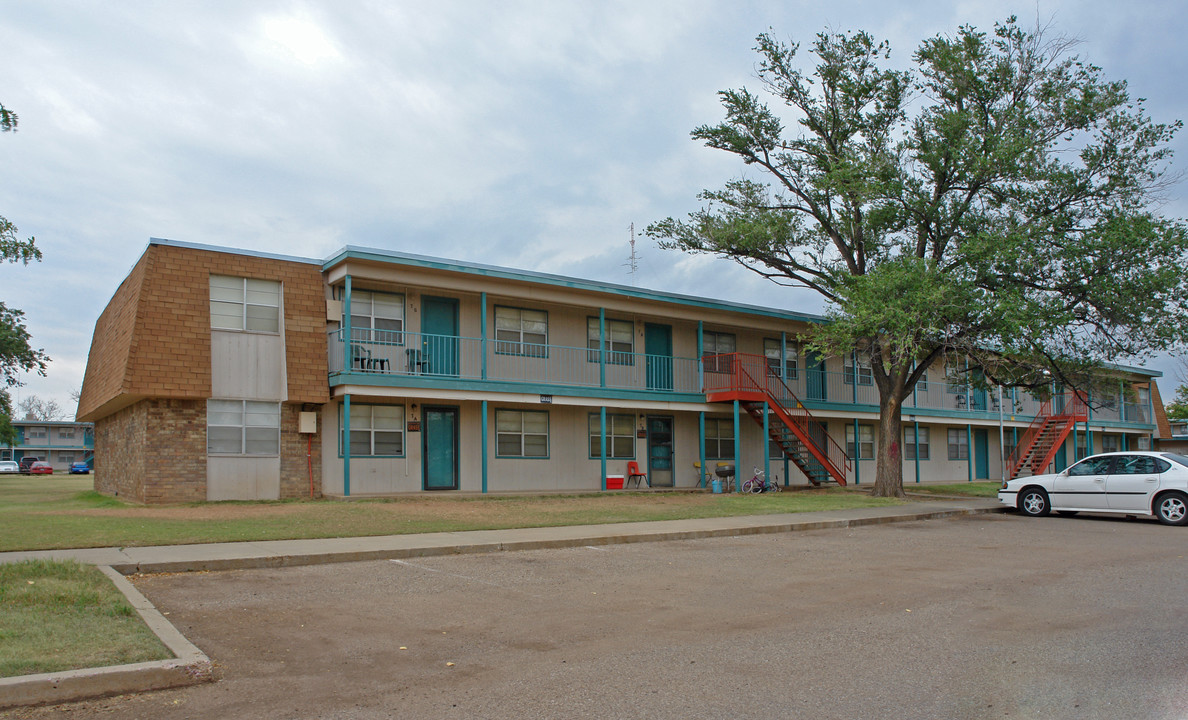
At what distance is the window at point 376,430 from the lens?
20.9 meters

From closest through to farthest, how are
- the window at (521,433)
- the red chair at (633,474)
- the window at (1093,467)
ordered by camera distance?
the window at (1093,467), the window at (521,433), the red chair at (633,474)

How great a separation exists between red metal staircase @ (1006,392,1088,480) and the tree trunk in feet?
37.2

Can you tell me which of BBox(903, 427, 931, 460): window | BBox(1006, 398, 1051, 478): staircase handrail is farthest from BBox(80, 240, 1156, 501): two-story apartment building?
BBox(1006, 398, 1051, 478): staircase handrail

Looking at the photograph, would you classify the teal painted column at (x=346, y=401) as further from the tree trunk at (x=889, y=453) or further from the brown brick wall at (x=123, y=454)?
the tree trunk at (x=889, y=453)

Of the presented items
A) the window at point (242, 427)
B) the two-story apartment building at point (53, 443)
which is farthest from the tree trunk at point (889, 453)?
the two-story apartment building at point (53, 443)

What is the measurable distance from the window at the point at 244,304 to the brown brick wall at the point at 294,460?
2009mm

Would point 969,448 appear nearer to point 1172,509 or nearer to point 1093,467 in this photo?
point 1093,467

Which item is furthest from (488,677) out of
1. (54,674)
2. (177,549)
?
(177,549)

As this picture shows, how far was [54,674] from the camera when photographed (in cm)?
532

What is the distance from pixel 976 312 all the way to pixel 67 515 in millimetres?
19297

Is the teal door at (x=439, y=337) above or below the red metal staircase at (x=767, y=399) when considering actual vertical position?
above

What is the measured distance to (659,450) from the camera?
87.0 ft

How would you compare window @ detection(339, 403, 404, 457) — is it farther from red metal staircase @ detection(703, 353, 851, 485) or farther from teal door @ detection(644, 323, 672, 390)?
red metal staircase @ detection(703, 353, 851, 485)

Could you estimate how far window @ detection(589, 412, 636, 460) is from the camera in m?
25.0
